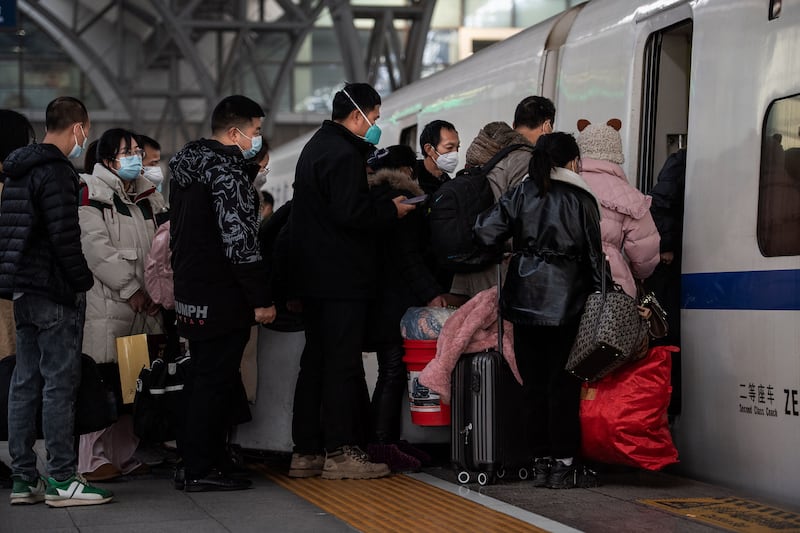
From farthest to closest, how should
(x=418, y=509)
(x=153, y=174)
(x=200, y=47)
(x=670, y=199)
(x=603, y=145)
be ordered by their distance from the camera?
(x=200, y=47) → (x=153, y=174) → (x=670, y=199) → (x=603, y=145) → (x=418, y=509)

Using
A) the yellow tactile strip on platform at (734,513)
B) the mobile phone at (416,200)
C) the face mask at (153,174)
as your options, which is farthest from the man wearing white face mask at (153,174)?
the yellow tactile strip on platform at (734,513)

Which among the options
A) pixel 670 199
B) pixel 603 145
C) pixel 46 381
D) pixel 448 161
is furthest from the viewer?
pixel 448 161

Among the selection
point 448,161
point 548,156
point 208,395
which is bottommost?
point 208,395

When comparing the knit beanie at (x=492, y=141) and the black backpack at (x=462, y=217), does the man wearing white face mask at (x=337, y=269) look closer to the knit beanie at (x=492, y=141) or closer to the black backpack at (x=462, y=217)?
the black backpack at (x=462, y=217)

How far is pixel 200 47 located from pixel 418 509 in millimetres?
34075

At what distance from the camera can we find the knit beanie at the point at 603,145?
18.9 feet

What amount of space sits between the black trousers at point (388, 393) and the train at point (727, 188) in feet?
4.60

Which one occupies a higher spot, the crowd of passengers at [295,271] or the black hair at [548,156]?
the black hair at [548,156]

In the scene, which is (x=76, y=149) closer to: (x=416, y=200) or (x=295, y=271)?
(x=295, y=271)

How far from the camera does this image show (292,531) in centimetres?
461

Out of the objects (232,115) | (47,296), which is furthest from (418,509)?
(232,115)

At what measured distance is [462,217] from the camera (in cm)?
589

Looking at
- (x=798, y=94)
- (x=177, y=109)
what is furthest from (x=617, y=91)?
(x=177, y=109)

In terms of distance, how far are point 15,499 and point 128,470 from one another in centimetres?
105
